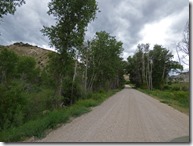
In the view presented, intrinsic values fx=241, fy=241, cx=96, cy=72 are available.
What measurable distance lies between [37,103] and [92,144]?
21.0ft

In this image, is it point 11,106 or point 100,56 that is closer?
point 11,106

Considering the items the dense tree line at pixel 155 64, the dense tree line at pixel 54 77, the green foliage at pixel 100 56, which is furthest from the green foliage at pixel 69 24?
the dense tree line at pixel 155 64

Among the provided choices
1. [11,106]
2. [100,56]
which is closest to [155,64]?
[100,56]

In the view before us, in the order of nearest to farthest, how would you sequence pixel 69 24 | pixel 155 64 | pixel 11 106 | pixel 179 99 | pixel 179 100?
pixel 11 106
pixel 69 24
pixel 179 100
pixel 179 99
pixel 155 64

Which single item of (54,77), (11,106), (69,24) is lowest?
(11,106)

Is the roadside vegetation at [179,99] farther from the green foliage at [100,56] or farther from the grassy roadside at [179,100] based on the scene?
the green foliage at [100,56]

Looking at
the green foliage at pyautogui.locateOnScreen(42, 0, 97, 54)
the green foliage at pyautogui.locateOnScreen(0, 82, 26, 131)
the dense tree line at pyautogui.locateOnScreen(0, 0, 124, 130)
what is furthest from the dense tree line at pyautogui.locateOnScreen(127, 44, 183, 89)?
the green foliage at pyautogui.locateOnScreen(0, 82, 26, 131)

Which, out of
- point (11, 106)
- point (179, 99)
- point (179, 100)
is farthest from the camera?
point (179, 99)

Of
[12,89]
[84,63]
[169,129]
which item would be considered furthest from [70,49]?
[84,63]

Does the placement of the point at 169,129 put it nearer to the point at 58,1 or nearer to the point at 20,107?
the point at 20,107

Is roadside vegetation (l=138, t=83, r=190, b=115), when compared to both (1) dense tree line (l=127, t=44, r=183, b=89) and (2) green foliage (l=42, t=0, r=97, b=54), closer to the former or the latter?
(2) green foliage (l=42, t=0, r=97, b=54)

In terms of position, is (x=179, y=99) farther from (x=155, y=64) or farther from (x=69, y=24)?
(x=155, y=64)

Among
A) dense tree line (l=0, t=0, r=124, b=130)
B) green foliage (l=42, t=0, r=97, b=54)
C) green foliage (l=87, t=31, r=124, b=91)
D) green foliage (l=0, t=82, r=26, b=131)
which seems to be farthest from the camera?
green foliage (l=87, t=31, r=124, b=91)

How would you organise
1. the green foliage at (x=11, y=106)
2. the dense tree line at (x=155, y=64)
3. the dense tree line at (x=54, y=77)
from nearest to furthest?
the green foliage at (x=11, y=106) < the dense tree line at (x=54, y=77) < the dense tree line at (x=155, y=64)
